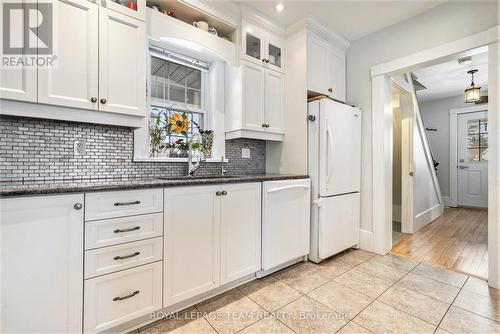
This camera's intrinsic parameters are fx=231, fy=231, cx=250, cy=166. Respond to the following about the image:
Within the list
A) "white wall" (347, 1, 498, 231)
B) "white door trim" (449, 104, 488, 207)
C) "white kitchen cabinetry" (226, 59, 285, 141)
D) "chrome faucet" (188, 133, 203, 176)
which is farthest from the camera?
"white door trim" (449, 104, 488, 207)

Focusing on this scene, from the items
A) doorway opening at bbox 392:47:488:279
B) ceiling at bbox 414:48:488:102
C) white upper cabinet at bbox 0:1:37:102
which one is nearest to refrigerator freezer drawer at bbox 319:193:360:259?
doorway opening at bbox 392:47:488:279

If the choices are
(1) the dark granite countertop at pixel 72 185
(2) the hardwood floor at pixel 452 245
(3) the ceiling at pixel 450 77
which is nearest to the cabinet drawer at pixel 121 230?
(1) the dark granite countertop at pixel 72 185

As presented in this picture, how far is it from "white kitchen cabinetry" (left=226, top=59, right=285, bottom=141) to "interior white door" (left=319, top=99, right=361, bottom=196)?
544mm

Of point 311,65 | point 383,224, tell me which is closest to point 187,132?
point 311,65

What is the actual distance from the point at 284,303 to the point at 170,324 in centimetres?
83

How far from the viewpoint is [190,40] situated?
2.07 metres

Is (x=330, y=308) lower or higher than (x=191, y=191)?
lower

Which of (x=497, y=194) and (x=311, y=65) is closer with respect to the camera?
(x=497, y=194)

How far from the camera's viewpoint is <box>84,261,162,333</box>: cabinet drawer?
4.23ft

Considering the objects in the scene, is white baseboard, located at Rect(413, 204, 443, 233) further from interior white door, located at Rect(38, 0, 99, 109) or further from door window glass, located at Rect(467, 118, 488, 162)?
interior white door, located at Rect(38, 0, 99, 109)

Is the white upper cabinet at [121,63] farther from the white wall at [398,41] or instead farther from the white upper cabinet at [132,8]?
the white wall at [398,41]

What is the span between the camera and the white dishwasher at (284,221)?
209 centimetres

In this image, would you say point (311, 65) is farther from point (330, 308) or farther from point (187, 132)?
point (330, 308)

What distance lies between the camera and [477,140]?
17.3ft
